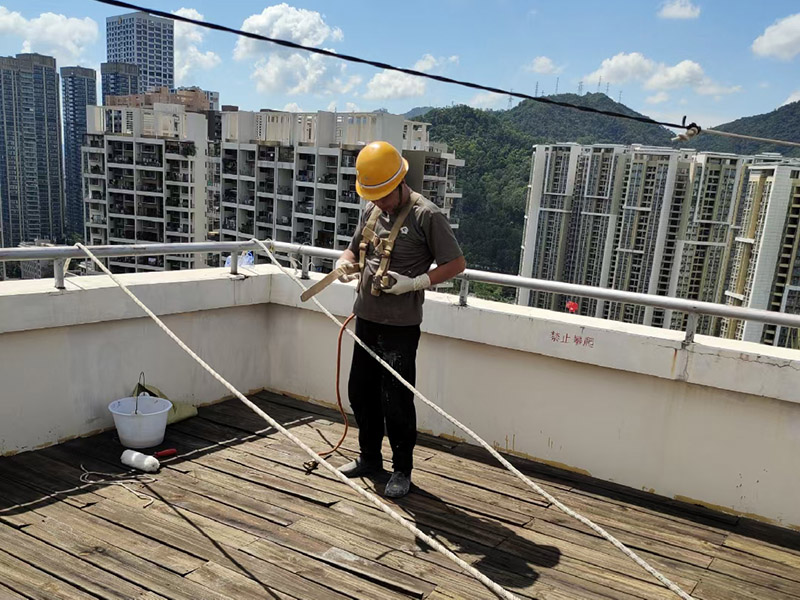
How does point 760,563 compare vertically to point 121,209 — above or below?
above

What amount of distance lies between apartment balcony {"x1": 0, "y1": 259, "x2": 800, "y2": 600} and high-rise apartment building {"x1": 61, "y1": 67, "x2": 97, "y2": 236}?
3083 inches

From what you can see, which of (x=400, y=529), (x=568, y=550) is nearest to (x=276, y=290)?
(x=400, y=529)

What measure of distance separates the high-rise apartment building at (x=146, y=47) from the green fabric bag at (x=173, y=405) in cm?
13001

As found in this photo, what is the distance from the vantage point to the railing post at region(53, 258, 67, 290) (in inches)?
136

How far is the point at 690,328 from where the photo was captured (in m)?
3.16

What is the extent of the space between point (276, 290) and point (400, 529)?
2199mm

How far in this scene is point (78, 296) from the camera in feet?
11.6

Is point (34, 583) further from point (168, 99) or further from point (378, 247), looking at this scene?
point (168, 99)

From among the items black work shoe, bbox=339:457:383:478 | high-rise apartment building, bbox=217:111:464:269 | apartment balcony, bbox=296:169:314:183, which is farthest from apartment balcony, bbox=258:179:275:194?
black work shoe, bbox=339:457:383:478

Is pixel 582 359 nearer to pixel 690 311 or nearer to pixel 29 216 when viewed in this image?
pixel 690 311

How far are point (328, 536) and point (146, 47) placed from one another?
139m

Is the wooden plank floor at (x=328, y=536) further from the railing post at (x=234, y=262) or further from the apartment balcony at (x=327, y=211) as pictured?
the apartment balcony at (x=327, y=211)

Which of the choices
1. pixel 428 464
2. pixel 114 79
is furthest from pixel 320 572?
pixel 114 79

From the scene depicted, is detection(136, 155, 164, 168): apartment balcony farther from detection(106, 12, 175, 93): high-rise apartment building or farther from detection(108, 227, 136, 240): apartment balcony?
detection(106, 12, 175, 93): high-rise apartment building
